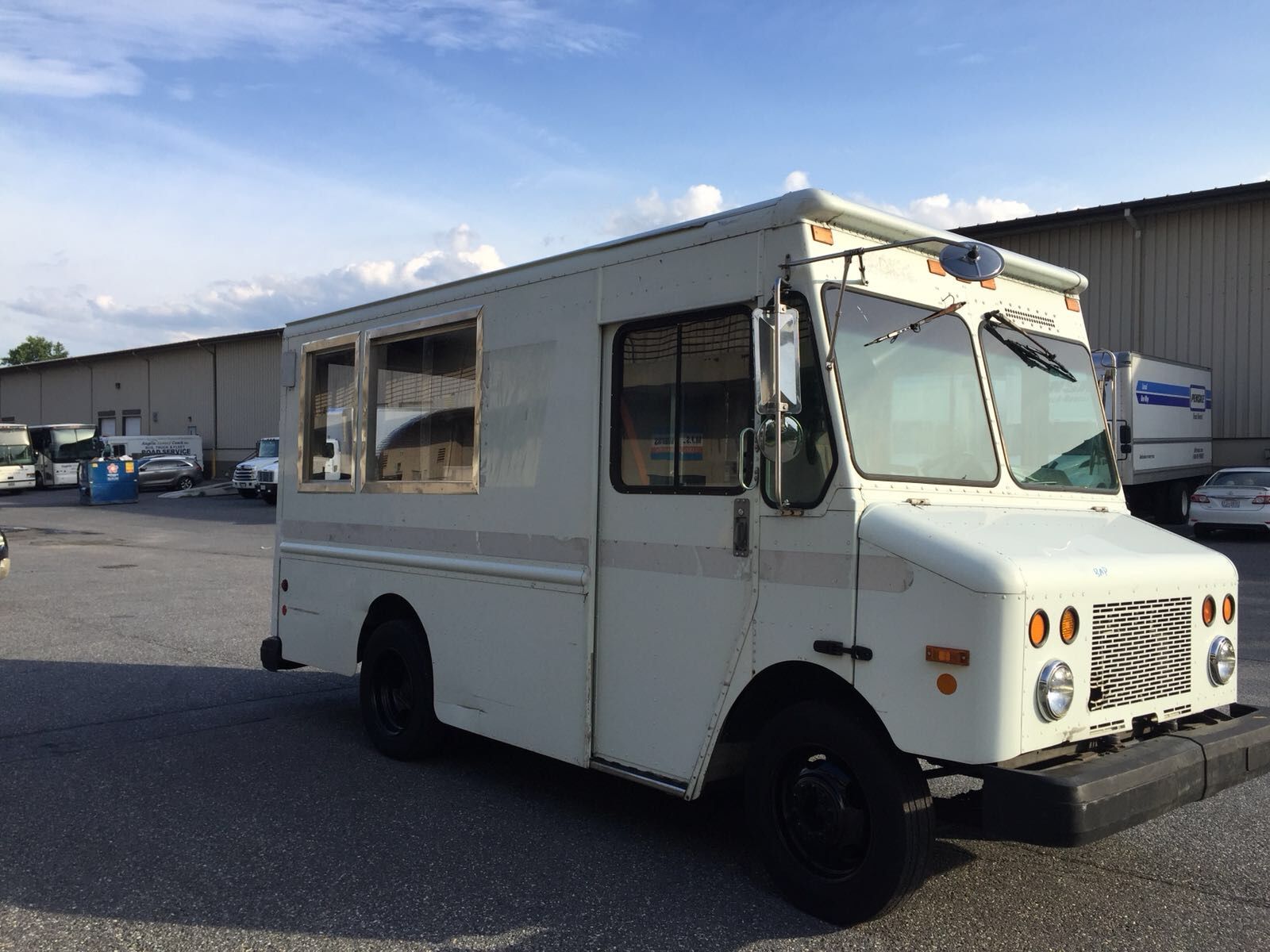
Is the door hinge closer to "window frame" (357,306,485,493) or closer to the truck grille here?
the truck grille

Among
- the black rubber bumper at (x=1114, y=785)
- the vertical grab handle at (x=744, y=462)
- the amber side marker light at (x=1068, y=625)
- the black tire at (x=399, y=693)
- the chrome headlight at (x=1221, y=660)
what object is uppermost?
the vertical grab handle at (x=744, y=462)

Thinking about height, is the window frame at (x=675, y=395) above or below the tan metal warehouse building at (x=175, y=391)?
below

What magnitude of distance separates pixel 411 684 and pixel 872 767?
10.9 ft

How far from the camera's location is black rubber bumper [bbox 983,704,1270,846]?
11.7 ft

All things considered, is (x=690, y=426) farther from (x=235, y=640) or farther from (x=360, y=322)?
(x=235, y=640)

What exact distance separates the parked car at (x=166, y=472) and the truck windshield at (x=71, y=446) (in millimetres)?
4297

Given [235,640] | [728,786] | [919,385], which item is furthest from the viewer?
[235,640]

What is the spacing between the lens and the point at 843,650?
13.3 feet

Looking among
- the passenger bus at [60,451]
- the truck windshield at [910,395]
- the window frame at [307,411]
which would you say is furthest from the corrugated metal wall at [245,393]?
the truck windshield at [910,395]

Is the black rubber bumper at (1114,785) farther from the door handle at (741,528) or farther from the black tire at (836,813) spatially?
the door handle at (741,528)

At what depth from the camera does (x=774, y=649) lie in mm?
4336

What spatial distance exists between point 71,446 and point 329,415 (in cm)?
4448

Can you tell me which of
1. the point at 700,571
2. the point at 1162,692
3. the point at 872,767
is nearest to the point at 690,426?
the point at 700,571

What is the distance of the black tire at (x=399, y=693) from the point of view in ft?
20.8
